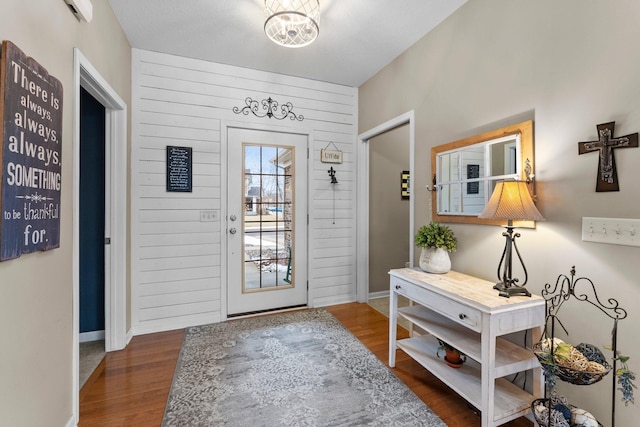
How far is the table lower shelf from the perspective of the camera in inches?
60.8

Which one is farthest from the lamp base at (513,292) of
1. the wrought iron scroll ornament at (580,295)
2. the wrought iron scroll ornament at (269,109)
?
the wrought iron scroll ornament at (269,109)

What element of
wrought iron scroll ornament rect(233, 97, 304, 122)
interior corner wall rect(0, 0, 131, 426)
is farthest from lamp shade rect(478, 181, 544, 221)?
wrought iron scroll ornament rect(233, 97, 304, 122)

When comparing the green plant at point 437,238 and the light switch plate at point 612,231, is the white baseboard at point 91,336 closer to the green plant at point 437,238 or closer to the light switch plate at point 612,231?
the green plant at point 437,238

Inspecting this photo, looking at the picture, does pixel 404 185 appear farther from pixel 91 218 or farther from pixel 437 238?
pixel 91 218

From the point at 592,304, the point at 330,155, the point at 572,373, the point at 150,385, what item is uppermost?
the point at 330,155

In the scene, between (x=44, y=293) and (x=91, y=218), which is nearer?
(x=44, y=293)

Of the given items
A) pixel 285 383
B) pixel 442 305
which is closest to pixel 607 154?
pixel 442 305

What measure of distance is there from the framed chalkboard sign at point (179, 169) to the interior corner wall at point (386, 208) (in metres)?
2.14

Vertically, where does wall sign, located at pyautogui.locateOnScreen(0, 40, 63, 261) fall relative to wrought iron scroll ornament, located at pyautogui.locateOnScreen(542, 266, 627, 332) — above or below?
above

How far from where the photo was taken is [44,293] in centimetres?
136

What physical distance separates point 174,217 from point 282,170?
1.22 meters

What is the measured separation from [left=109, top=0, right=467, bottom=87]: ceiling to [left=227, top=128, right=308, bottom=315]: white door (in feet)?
2.47

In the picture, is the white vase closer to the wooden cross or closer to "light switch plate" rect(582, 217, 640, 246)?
"light switch plate" rect(582, 217, 640, 246)

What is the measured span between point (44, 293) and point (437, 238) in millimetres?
2242
